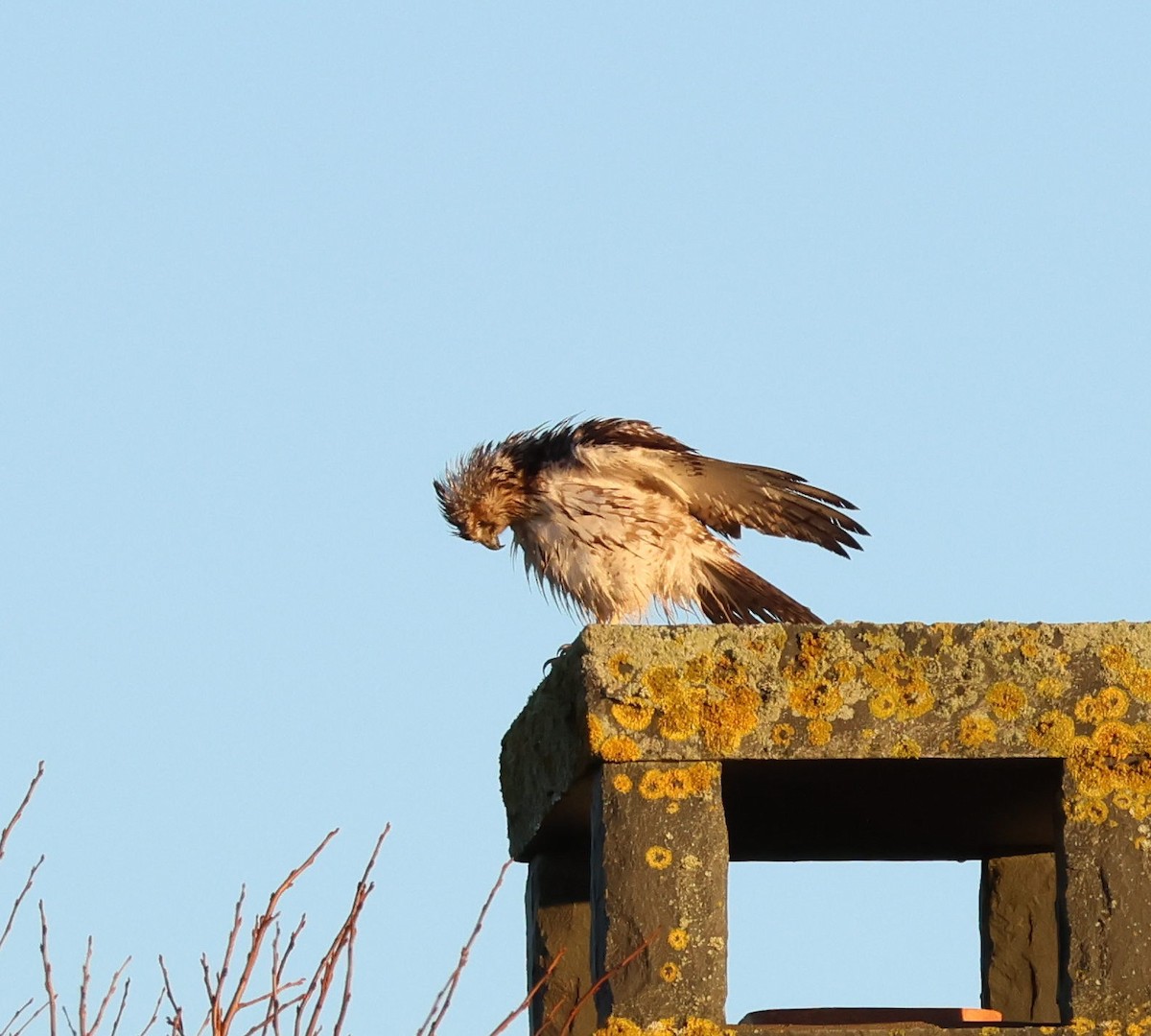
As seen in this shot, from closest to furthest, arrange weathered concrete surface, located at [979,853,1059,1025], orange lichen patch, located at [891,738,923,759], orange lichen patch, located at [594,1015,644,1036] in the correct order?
orange lichen patch, located at [594,1015,644,1036], orange lichen patch, located at [891,738,923,759], weathered concrete surface, located at [979,853,1059,1025]

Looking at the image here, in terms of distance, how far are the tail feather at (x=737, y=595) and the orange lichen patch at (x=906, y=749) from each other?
4802mm

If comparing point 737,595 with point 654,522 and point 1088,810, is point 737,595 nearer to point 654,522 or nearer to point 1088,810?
point 654,522

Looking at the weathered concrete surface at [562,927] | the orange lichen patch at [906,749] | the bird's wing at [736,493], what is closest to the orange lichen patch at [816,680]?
the orange lichen patch at [906,749]

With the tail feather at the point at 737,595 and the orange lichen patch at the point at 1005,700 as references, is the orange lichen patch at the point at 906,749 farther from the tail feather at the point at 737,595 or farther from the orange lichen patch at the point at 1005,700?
the tail feather at the point at 737,595

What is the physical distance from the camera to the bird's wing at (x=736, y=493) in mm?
9383

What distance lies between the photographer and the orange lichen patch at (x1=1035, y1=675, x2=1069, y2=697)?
494 centimetres

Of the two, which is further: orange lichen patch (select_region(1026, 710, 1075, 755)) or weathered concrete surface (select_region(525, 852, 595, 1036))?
weathered concrete surface (select_region(525, 852, 595, 1036))

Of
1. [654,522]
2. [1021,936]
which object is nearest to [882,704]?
[1021,936]

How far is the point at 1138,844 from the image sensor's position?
488 centimetres

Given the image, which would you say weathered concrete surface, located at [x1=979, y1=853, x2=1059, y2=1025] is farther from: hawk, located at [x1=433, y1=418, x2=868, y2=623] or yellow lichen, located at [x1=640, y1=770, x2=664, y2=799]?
hawk, located at [x1=433, y1=418, x2=868, y2=623]

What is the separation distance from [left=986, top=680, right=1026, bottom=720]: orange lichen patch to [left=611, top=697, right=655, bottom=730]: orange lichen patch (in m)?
0.71

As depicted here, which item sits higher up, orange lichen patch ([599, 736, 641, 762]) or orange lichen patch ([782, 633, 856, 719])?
orange lichen patch ([782, 633, 856, 719])

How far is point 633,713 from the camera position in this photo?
4.97 m

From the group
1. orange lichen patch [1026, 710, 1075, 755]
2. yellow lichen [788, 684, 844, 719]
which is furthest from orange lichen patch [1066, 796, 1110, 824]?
yellow lichen [788, 684, 844, 719]
